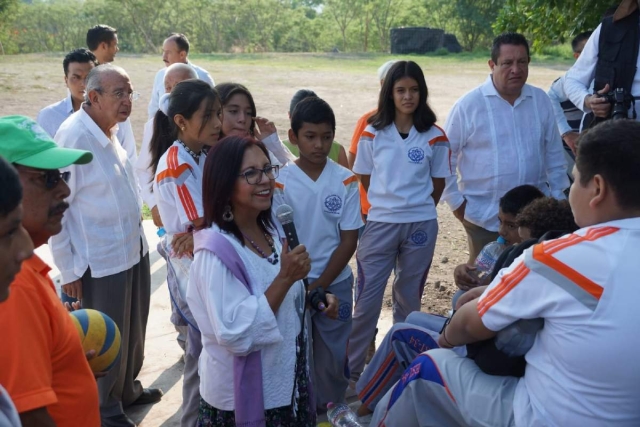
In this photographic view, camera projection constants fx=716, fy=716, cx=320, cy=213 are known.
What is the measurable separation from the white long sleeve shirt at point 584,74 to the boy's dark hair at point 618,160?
255cm

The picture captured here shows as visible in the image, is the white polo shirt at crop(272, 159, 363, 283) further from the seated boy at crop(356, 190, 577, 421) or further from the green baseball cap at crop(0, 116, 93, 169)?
the green baseball cap at crop(0, 116, 93, 169)

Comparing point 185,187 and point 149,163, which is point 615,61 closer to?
point 185,187

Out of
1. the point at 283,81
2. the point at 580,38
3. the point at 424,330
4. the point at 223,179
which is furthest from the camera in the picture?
the point at 283,81

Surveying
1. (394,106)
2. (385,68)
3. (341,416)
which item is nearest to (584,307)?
(341,416)

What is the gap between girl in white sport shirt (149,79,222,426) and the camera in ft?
12.3

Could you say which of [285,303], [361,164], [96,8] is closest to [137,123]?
[361,164]

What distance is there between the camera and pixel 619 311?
232 centimetres

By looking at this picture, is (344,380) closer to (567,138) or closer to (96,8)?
(567,138)

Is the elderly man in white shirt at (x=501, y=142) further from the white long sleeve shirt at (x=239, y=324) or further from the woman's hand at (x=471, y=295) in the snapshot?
the white long sleeve shirt at (x=239, y=324)

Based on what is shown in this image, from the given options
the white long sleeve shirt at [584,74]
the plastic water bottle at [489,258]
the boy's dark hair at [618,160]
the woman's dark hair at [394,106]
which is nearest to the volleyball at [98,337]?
the boy's dark hair at [618,160]

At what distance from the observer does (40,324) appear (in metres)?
2.08

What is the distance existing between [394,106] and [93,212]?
7.02 ft

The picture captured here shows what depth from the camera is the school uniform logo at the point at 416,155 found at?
4812mm

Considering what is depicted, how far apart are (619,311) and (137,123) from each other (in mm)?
15443
